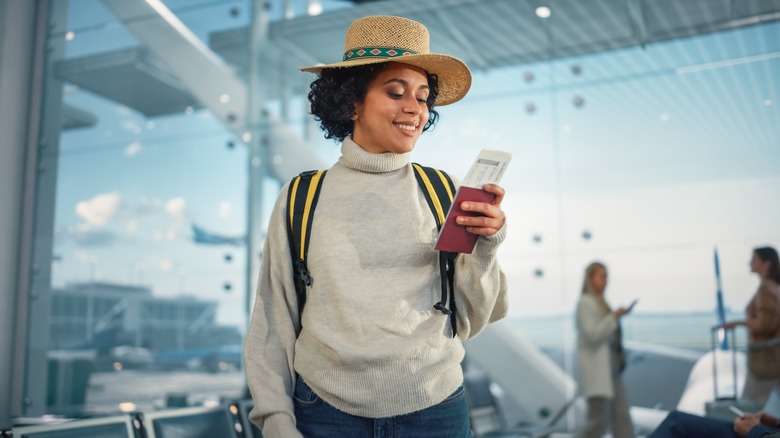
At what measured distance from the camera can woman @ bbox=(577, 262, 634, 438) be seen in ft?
18.5

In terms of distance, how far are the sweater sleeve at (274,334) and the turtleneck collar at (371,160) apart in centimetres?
18

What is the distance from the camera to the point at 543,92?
20.2ft

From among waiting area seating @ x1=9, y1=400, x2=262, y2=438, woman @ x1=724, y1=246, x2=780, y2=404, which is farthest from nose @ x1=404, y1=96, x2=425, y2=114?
woman @ x1=724, y1=246, x2=780, y2=404

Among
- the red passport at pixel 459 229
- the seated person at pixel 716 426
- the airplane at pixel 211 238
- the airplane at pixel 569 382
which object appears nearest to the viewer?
the red passport at pixel 459 229

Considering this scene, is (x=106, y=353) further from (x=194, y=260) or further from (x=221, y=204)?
(x=221, y=204)

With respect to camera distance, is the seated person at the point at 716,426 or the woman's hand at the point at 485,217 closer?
the woman's hand at the point at 485,217

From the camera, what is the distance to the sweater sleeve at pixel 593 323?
5719mm

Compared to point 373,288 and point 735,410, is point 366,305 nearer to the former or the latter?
point 373,288

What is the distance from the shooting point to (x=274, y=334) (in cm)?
171

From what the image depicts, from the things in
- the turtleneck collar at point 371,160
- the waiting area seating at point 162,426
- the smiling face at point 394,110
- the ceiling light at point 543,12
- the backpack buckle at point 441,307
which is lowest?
the waiting area seating at point 162,426

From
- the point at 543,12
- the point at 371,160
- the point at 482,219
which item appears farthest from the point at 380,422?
the point at 543,12

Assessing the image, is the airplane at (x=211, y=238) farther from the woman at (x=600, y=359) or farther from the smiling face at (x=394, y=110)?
the smiling face at (x=394, y=110)

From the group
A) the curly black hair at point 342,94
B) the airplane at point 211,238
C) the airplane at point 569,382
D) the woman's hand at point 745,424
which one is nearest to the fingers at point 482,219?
the curly black hair at point 342,94

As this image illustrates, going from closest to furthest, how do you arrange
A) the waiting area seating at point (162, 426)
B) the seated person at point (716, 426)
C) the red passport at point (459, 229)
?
the red passport at point (459, 229)
the waiting area seating at point (162, 426)
the seated person at point (716, 426)
